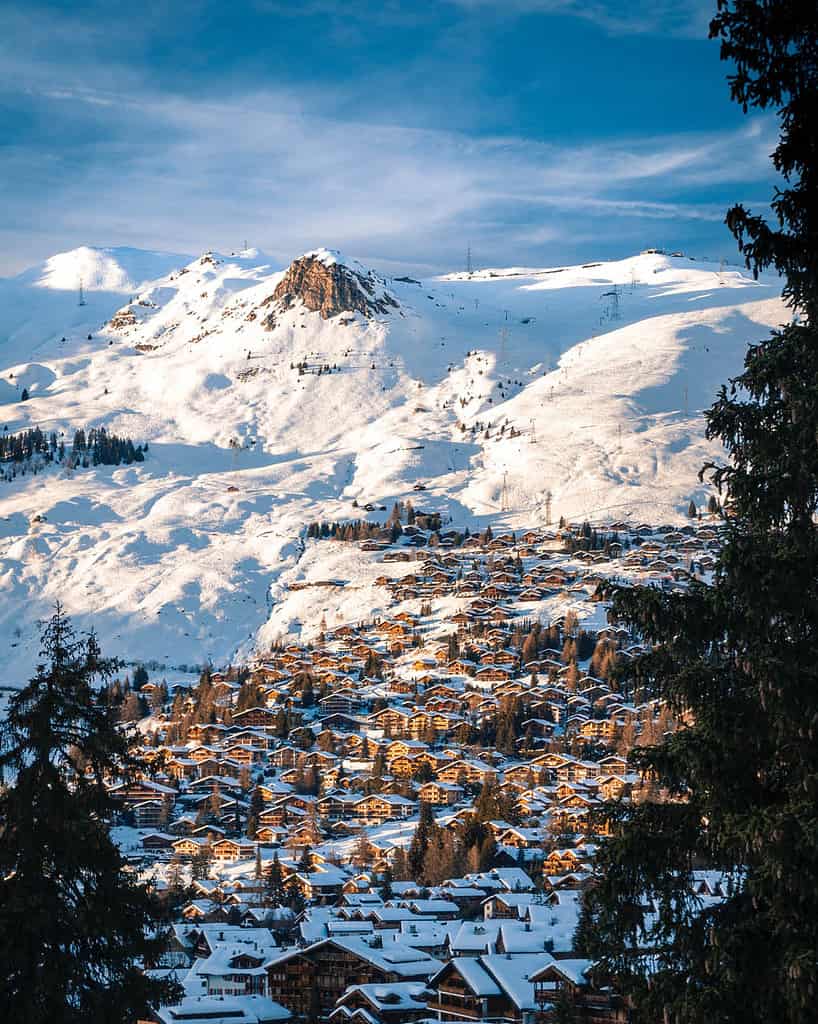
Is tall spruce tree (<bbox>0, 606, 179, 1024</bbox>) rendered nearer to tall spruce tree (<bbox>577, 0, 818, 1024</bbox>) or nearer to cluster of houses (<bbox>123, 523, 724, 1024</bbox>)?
cluster of houses (<bbox>123, 523, 724, 1024</bbox>)

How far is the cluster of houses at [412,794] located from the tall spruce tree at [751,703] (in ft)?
1.93

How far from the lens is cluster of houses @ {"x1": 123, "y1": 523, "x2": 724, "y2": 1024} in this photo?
97.6 ft

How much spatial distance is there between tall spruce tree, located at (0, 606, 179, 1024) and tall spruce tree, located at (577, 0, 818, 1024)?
5525mm

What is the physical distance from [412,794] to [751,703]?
183 feet

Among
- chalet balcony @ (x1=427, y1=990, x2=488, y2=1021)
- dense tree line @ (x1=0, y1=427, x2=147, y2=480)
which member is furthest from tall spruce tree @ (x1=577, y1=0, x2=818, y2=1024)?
dense tree line @ (x1=0, y1=427, x2=147, y2=480)

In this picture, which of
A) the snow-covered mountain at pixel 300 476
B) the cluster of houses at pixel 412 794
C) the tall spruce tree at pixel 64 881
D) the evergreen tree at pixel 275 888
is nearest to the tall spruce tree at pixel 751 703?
the cluster of houses at pixel 412 794

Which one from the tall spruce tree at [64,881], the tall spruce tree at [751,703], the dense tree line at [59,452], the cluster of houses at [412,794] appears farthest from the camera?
the dense tree line at [59,452]

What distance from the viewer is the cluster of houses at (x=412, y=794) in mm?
29734

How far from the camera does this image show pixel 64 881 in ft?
38.7

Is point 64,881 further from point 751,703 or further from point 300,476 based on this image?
point 300,476

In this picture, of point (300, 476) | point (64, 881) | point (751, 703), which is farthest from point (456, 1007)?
point (300, 476)

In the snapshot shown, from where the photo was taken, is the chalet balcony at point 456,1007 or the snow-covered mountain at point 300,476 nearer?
the chalet balcony at point 456,1007

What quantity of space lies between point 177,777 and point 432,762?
15.4m

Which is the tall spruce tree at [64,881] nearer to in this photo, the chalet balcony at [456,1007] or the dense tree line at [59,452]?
the chalet balcony at [456,1007]
